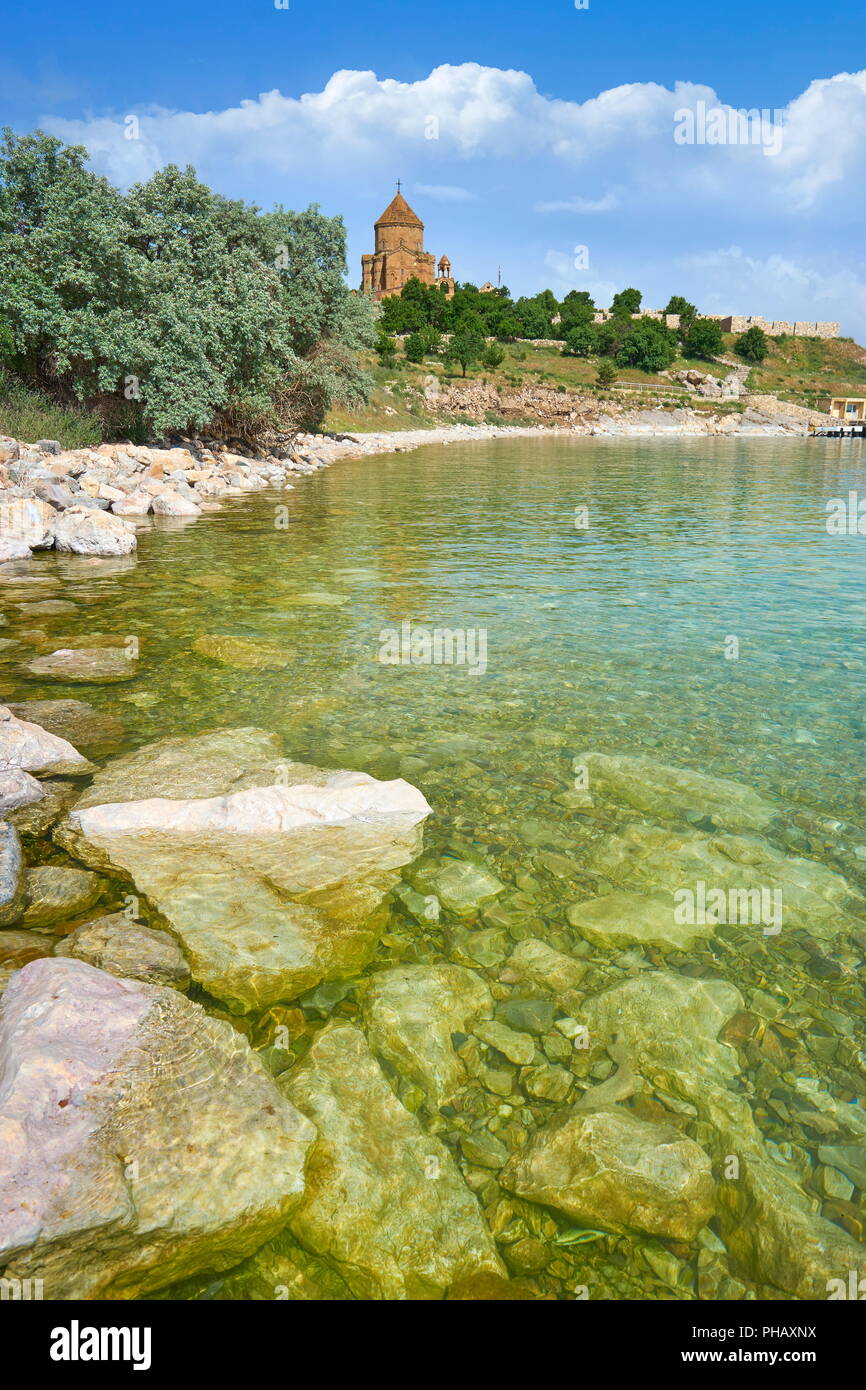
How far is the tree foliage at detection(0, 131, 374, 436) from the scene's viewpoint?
23.7 m

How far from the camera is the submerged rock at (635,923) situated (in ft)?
14.2

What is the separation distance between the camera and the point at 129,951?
155 inches

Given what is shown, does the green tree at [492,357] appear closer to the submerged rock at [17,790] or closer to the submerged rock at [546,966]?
the submerged rock at [17,790]

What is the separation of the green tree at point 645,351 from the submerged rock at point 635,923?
140898 millimetres

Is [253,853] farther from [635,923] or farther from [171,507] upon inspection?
[171,507]

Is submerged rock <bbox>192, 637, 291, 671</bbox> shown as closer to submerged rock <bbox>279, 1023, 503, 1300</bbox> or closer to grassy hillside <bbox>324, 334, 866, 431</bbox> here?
submerged rock <bbox>279, 1023, 503, 1300</bbox>

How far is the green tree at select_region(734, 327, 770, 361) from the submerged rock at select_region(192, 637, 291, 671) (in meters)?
163

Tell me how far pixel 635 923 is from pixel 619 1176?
1640mm

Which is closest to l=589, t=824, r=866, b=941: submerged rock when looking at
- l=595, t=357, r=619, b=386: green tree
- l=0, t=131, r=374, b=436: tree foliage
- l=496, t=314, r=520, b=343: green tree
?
l=0, t=131, r=374, b=436: tree foliage

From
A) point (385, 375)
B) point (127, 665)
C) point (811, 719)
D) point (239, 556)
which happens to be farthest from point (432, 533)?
point (385, 375)

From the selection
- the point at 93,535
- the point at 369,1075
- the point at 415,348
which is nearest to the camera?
the point at 369,1075

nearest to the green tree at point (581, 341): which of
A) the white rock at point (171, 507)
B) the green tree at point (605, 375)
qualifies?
the green tree at point (605, 375)

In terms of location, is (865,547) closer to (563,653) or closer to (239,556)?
(563,653)

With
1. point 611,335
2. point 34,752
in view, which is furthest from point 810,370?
point 34,752
